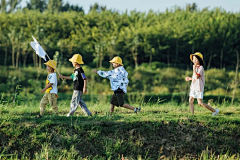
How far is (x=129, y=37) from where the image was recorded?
27.0m

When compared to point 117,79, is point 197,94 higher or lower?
lower

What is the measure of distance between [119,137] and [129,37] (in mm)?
20083

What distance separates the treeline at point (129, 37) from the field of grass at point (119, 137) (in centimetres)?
1720

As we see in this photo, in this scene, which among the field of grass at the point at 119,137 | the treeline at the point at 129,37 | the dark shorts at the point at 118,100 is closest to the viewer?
the field of grass at the point at 119,137

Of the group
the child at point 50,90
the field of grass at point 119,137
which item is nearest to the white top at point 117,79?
the field of grass at point 119,137

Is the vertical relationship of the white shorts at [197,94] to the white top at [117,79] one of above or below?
below

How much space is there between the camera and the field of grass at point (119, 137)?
6.91 metres

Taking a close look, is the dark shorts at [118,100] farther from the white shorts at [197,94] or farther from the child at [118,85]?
the white shorts at [197,94]

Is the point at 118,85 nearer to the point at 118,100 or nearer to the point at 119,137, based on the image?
the point at 118,100

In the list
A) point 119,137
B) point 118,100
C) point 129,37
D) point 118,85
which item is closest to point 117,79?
point 118,85

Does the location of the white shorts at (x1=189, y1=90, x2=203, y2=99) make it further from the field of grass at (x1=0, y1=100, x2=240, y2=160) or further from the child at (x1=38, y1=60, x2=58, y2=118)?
the child at (x1=38, y1=60, x2=58, y2=118)

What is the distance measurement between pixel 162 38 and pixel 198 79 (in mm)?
19600

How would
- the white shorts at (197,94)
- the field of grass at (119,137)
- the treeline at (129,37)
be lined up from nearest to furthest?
the field of grass at (119,137), the white shorts at (197,94), the treeline at (129,37)

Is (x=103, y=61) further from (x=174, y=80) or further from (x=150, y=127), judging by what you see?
(x=150, y=127)
